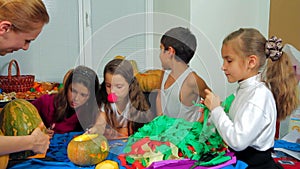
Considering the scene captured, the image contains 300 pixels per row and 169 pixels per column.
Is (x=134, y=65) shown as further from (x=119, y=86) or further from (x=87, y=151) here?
(x=87, y=151)

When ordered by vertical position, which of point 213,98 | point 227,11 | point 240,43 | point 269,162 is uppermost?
point 227,11

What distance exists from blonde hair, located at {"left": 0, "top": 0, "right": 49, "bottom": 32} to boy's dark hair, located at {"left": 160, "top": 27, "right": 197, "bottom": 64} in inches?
Result: 16.4

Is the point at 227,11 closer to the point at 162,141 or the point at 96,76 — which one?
the point at 96,76

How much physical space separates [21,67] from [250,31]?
6.30ft

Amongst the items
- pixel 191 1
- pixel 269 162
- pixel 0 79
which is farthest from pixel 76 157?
pixel 191 1

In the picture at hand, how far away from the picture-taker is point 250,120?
0.87 meters

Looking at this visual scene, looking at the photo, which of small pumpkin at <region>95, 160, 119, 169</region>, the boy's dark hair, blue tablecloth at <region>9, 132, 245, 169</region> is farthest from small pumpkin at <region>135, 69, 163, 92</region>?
small pumpkin at <region>95, 160, 119, 169</region>

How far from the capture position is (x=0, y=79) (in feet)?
6.60

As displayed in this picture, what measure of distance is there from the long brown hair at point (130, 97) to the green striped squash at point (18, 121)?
24cm

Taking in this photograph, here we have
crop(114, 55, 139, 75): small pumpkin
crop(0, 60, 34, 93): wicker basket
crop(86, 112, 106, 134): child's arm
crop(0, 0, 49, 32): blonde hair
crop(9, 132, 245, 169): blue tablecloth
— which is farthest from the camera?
crop(0, 60, 34, 93): wicker basket

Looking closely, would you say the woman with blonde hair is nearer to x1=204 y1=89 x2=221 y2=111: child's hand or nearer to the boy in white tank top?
the boy in white tank top

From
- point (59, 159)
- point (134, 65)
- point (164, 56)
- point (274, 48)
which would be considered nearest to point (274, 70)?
point (274, 48)

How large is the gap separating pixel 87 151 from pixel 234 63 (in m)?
0.57

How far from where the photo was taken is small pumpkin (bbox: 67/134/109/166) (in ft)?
2.64
